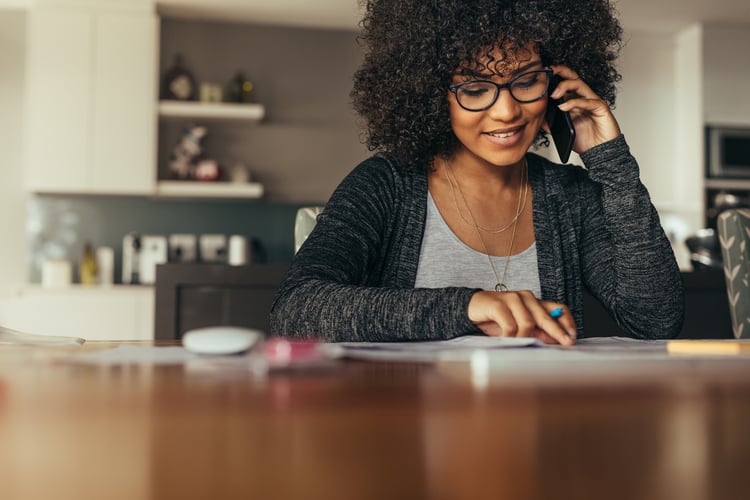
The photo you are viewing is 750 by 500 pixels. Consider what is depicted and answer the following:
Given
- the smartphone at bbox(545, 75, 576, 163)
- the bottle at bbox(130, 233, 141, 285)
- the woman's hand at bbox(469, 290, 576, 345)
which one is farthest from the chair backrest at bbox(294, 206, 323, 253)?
the bottle at bbox(130, 233, 141, 285)

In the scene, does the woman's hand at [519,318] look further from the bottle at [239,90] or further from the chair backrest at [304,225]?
the bottle at [239,90]

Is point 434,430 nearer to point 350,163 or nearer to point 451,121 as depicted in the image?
point 451,121

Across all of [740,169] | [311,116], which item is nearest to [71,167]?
[311,116]

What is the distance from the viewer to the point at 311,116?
5.18 metres

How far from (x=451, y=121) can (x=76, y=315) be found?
3.53 m

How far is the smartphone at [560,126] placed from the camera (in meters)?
1.45

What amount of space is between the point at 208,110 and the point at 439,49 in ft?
11.7

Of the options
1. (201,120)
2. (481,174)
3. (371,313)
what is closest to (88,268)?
(201,120)

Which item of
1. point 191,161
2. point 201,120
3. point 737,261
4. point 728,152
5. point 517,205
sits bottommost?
point 737,261

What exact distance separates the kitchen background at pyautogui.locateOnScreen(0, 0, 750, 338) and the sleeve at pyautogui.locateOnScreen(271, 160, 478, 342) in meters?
3.36

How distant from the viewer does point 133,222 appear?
4.95m

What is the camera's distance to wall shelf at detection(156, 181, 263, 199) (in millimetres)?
4750

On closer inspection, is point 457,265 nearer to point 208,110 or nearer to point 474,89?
point 474,89

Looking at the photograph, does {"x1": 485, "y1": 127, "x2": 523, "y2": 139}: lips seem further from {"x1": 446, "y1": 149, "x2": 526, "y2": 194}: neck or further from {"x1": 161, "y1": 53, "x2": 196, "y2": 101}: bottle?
{"x1": 161, "y1": 53, "x2": 196, "y2": 101}: bottle
